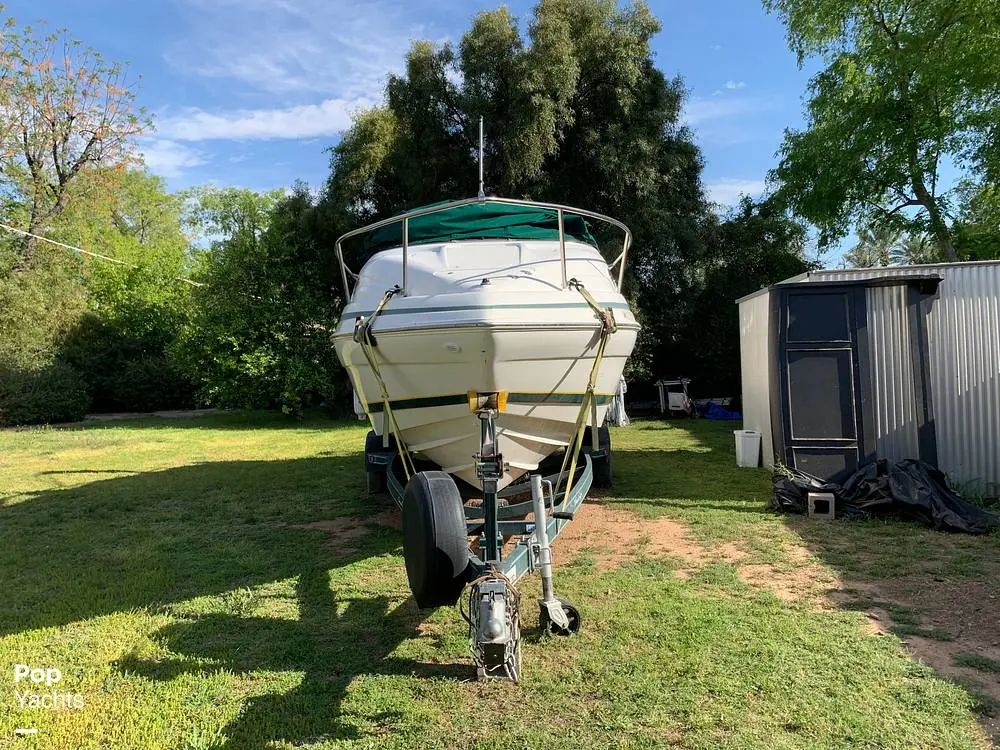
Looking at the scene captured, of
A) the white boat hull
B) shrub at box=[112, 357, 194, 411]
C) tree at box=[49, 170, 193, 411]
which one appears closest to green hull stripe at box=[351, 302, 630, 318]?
the white boat hull

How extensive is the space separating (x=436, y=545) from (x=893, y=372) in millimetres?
5429

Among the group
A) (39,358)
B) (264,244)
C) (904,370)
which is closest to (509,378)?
(904,370)

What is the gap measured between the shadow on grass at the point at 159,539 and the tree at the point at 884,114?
42.2 ft

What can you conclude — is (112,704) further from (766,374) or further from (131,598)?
(766,374)

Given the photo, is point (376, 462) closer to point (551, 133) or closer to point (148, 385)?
point (551, 133)

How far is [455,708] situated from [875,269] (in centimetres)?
717

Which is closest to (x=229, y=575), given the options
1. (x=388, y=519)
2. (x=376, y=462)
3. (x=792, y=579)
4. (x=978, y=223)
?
(x=388, y=519)

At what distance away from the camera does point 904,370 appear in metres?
6.42

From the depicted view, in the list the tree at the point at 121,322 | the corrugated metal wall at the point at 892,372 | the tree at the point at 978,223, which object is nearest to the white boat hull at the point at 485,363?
the corrugated metal wall at the point at 892,372

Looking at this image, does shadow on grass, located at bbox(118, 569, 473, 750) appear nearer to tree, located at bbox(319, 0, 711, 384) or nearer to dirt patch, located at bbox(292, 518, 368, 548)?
dirt patch, located at bbox(292, 518, 368, 548)

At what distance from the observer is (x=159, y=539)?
5.75 m

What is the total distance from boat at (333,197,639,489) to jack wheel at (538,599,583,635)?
3.25 ft

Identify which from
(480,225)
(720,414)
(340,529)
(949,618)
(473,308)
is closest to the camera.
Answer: (949,618)

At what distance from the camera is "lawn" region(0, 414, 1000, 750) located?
8.92ft
